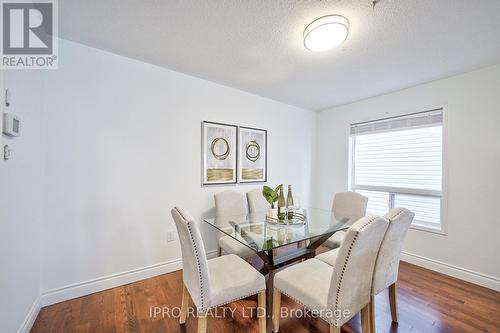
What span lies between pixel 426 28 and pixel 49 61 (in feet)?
10.4

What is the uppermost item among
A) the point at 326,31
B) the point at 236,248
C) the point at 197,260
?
the point at 326,31

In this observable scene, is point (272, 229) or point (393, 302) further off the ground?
point (272, 229)

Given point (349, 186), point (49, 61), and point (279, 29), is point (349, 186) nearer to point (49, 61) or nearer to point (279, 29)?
point (279, 29)

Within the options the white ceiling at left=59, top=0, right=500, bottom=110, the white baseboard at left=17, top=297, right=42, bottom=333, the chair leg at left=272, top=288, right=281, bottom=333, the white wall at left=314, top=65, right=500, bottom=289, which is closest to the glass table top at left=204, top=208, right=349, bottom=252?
the chair leg at left=272, top=288, right=281, bottom=333

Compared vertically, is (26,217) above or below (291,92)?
below

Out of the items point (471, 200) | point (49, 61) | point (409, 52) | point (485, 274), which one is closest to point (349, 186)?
point (471, 200)

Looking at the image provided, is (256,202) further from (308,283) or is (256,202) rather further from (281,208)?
(308,283)

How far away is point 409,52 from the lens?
1.99 metres

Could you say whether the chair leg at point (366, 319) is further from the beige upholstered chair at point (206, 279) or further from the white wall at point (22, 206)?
the white wall at point (22, 206)

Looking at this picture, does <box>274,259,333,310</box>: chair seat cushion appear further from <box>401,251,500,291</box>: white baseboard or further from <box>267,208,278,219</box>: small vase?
<box>401,251,500,291</box>: white baseboard

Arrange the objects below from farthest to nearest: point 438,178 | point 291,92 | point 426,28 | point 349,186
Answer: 1. point 349,186
2. point 291,92
3. point 438,178
4. point 426,28

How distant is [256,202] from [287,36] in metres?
1.90

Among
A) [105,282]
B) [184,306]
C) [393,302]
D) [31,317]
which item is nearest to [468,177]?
[393,302]

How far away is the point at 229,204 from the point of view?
2.54 m
